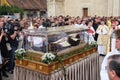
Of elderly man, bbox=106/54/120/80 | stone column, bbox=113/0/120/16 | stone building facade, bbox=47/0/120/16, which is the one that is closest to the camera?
elderly man, bbox=106/54/120/80

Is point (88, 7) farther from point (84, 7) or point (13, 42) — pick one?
point (13, 42)

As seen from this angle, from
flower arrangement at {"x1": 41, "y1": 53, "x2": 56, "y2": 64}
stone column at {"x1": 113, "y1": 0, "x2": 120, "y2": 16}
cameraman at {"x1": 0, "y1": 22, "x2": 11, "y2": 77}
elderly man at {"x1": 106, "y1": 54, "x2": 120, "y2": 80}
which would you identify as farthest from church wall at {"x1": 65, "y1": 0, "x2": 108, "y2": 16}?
elderly man at {"x1": 106, "y1": 54, "x2": 120, "y2": 80}

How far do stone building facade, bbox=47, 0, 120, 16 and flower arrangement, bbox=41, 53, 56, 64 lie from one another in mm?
22526

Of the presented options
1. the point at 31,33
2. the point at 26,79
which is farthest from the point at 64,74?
the point at 31,33

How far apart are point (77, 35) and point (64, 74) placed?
1510mm

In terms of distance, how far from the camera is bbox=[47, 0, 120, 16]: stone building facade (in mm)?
26938

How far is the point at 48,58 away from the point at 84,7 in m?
25.6

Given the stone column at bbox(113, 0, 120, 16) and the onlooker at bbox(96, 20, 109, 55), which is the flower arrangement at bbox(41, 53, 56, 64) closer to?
the onlooker at bbox(96, 20, 109, 55)

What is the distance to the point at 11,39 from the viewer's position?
27.1 feet

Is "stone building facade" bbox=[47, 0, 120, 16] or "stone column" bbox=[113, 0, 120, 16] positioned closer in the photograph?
"stone column" bbox=[113, 0, 120, 16]

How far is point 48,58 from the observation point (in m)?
4.80

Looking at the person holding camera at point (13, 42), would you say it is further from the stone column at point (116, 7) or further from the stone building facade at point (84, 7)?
the stone building facade at point (84, 7)

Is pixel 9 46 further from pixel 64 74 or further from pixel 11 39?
pixel 64 74

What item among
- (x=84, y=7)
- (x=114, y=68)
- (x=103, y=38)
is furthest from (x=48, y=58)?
(x=84, y=7)
